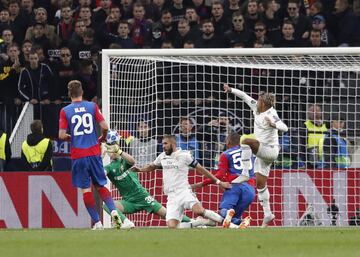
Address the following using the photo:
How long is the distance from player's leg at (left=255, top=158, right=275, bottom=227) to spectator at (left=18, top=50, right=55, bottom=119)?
5.37 meters

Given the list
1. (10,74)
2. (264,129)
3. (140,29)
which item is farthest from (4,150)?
(264,129)

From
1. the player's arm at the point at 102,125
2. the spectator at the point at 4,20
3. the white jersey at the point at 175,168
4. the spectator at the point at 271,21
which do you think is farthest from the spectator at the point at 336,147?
the spectator at the point at 4,20

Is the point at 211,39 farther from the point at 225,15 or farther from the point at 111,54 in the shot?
the point at 111,54

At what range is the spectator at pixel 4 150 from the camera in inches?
877

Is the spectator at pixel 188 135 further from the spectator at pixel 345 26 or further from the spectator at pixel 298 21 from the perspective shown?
the spectator at pixel 345 26

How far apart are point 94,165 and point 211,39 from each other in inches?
255

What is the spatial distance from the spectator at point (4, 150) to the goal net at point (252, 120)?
2.23 metres

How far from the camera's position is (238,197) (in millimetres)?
20016


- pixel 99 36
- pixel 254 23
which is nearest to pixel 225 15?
pixel 254 23

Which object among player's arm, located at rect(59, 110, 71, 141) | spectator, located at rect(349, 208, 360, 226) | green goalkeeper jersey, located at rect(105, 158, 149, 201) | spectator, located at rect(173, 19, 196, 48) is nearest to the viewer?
player's arm, located at rect(59, 110, 71, 141)

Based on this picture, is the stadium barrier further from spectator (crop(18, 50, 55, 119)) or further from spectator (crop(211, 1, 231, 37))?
spectator (crop(211, 1, 231, 37))

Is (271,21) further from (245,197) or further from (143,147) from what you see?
(245,197)

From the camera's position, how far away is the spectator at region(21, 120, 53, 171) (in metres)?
22.0

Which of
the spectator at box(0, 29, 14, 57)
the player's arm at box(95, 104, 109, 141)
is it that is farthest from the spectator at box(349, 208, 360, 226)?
the spectator at box(0, 29, 14, 57)
